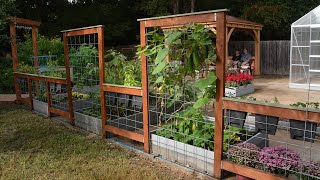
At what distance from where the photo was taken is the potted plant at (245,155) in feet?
10.7

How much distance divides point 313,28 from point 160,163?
876cm

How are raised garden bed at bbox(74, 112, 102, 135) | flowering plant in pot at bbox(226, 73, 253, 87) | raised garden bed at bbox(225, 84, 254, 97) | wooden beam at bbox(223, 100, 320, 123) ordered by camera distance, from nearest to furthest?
wooden beam at bbox(223, 100, 320, 123), raised garden bed at bbox(74, 112, 102, 135), raised garden bed at bbox(225, 84, 254, 97), flowering plant in pot at bbox(226, 73, 253, 87)

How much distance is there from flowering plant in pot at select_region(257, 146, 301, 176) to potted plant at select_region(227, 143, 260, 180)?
82 millimetres

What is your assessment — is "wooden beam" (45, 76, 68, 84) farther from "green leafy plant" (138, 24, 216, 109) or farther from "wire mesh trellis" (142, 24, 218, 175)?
"green leafy plant" (138, 24, 216, 109)

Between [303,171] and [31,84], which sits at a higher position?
[31,84]

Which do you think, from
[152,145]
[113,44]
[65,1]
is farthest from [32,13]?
[152,145]

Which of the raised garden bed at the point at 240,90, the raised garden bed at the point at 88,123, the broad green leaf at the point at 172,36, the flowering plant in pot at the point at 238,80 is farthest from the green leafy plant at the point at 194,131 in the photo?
the flowering plant in pot at the point at 238,80

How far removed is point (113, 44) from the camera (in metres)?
23.2

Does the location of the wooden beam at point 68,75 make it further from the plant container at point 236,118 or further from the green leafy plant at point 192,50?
the plant container at point 236,118

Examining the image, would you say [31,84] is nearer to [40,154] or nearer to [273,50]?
[40,154]

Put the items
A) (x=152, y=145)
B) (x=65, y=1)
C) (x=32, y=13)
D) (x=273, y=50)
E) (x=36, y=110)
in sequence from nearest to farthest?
(x=152, y=145) < (x=36, y=110) < (x=273, y=50) < (x=32, y=13) < (x=65, y=1)

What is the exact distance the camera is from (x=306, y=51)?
34.7 ft

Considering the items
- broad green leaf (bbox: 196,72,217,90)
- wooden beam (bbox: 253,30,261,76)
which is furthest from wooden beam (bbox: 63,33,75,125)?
wooden beam (bbox: 253,30,261,76)

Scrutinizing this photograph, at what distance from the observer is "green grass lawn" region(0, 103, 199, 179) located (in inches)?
146
